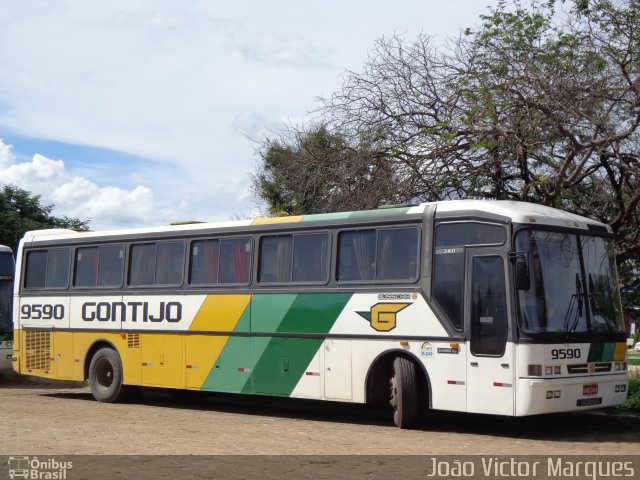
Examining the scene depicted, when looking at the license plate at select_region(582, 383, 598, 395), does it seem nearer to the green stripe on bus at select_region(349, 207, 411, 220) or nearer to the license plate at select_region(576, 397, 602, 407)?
the license plate at select_region(576, 397, 602, 407)

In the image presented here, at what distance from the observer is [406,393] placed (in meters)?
13.4

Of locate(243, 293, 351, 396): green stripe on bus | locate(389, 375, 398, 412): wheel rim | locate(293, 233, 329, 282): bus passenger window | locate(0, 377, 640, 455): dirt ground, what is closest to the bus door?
locate(0, 377, 640, 455): dirt ground

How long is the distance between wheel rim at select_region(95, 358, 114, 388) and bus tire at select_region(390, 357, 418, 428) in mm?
6929

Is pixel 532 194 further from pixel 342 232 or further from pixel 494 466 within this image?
pixel 494 466

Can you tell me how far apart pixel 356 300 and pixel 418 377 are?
1.51m

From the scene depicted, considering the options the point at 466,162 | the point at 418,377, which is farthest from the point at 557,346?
the point at 466,162

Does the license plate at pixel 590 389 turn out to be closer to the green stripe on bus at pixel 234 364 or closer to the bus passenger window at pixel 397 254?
the bus passenger window at pixel 397 254

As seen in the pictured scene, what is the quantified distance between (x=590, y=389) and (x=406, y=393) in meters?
2.49

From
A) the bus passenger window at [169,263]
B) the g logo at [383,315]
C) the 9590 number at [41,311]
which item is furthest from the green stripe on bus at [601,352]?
the 9590 number at [41,311]

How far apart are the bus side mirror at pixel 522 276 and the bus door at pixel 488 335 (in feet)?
0.96

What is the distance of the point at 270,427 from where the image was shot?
13820 mm

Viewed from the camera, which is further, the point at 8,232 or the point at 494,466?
the point at 8,232

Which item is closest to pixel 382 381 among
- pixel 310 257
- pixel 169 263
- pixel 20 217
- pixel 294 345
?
pixel 294 345

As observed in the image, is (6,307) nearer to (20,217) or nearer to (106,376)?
(106,376)
